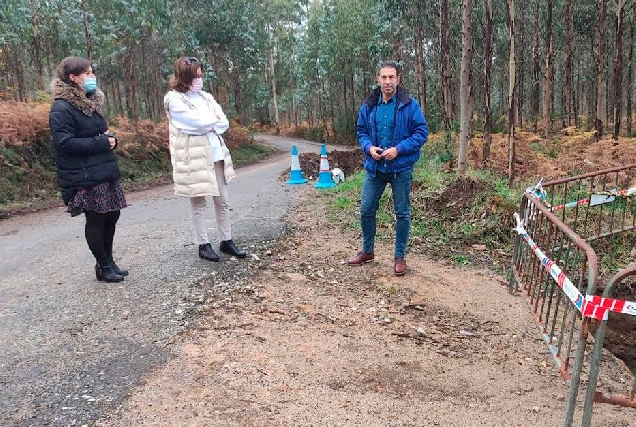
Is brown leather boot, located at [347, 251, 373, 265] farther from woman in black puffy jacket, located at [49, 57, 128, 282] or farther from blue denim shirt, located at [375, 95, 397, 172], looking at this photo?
woman in black puffy jacket, located at [49, 57, 128, 282]

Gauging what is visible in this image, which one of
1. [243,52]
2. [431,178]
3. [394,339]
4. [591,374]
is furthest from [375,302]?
[243,52]

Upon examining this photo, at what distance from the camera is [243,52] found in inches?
1266

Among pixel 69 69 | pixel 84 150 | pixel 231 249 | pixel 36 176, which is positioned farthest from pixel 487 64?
pixel 36 176

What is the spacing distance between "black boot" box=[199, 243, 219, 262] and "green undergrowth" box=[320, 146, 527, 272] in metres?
2.47

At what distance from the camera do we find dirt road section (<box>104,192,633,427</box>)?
9.70 feet

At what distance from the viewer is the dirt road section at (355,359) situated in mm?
2955

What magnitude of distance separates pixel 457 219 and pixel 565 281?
432 centimetres

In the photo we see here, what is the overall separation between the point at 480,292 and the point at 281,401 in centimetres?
303

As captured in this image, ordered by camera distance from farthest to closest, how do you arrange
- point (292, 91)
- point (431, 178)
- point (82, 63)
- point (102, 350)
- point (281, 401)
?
point (292, 91) → point (431, 178) → point (82, 63) → point (102, 350) → point (281, 401)

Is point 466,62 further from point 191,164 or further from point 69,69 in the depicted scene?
point 69,69

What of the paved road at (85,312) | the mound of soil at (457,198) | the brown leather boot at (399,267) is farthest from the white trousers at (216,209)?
the mound of soil at (457,198)

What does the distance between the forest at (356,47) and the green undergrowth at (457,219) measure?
Answer: 7.24 ft

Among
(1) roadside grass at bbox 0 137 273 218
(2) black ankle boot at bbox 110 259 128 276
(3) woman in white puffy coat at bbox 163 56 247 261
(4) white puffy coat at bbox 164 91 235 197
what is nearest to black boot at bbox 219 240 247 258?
(3) woman in white puffy coat at bbox 163 56 247 261

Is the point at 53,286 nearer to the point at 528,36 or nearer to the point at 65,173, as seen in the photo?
the point at 65,173
